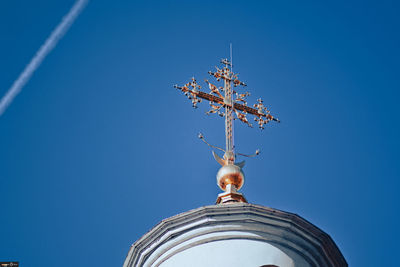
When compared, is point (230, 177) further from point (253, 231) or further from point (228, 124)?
point (253, 231)

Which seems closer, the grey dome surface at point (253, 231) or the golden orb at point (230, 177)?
the grey dome surface at point (253, 231)

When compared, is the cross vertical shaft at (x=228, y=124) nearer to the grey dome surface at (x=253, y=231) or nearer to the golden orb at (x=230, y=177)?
the golden orb at (x=230, y=177)

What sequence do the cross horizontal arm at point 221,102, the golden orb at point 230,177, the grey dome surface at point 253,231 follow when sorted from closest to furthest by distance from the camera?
the grey dome surface at point 253,231, the golden orb at point 230,177, the cross horizontal arm at point 221,102

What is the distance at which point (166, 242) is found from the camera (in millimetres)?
17172

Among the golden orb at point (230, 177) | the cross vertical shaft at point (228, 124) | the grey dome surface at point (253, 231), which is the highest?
the cross vertical shaft at point (228, 124)

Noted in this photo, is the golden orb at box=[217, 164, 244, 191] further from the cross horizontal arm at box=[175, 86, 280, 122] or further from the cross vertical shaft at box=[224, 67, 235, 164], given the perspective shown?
the cross horizontal arm at box=[175, 86, 280, 122]

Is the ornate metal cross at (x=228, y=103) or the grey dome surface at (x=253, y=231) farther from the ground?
the ornate metal cross at (x=228, y=103)

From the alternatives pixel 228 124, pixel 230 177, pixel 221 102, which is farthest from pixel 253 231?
pixel 221 102

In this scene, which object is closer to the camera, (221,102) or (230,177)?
(230,177)

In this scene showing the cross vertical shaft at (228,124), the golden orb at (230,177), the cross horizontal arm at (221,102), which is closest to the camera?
the golden orb at (230,177)

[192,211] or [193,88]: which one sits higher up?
[193,88]

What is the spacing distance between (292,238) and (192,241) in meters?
1.71

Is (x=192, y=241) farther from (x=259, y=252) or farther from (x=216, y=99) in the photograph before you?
(x=216, y=99)

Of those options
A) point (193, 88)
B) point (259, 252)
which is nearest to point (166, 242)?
point (259, 252)
